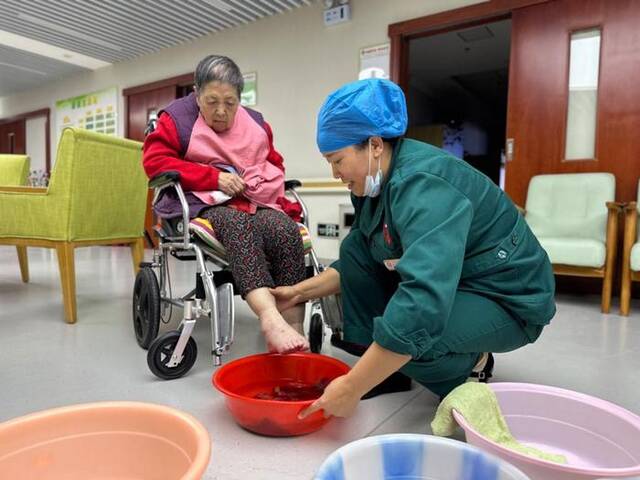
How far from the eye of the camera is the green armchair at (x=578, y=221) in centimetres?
225

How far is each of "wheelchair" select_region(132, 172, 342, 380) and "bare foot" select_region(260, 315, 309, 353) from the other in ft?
0.48

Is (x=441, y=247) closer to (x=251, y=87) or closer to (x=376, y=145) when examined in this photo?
(x=376, y=145)

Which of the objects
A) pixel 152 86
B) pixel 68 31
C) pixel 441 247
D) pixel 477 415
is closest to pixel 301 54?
pixel 152 86

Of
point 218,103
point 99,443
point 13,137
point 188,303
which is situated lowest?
point 99,443

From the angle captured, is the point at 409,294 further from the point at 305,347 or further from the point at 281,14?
the point at 281,14

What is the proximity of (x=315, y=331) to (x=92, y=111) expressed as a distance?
19.8ft

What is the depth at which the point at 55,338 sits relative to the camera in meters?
1.60

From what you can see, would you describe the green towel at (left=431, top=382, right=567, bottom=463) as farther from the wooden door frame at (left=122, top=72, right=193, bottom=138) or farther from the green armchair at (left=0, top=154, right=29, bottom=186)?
the wooden door frame at (left=122, top=72, right=193, bottom=138)

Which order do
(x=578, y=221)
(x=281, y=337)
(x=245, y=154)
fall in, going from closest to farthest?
(x=281, y=337)
(x=245, y=154)
(x=578, y=221)

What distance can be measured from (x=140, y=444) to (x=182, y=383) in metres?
0.51

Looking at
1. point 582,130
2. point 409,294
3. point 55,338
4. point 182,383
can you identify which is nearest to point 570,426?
point 409,294

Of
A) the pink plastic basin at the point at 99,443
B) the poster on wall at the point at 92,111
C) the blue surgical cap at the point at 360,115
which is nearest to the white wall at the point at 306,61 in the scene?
the poster on wall at the point at 92,111

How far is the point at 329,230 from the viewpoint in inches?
160

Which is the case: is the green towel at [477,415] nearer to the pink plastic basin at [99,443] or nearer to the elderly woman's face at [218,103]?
the pink plastic basin at [99,443]
